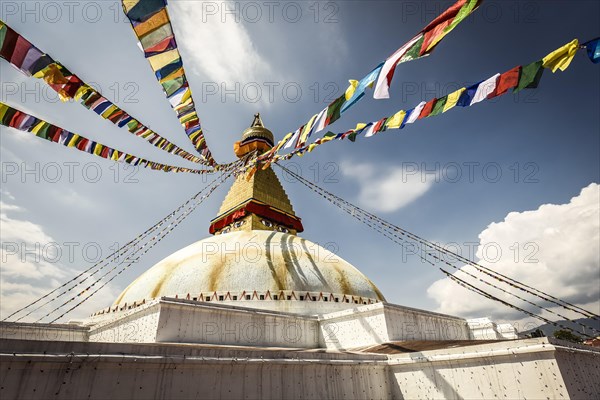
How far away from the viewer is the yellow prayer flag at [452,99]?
6.29 meters

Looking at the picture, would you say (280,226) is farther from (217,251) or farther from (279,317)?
(279,317)

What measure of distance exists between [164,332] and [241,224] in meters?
8.62

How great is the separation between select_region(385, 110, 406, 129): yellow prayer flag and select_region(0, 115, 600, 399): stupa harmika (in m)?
4.81

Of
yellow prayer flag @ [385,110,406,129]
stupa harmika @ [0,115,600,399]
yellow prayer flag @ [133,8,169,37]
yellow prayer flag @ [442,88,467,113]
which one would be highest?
yellow prayer flag @ [133,8,169,37]

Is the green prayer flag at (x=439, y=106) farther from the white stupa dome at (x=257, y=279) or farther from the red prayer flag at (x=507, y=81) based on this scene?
the white stupa dome at (x=257, y=279)

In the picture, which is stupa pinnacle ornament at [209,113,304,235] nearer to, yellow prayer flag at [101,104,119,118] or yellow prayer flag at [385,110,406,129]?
yellow prayer flag at [101,104,119,118]

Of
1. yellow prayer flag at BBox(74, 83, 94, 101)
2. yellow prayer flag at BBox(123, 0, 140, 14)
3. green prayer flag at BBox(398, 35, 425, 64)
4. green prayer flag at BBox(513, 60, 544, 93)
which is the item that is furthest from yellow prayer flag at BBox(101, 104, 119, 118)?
green prayer flag at BBox(513, 60, 544, 93)

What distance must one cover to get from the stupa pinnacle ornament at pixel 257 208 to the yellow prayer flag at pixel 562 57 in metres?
11.9

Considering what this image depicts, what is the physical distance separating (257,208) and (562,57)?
12873mm

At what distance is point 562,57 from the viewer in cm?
475

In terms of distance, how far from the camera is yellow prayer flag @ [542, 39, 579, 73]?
467 centimetres

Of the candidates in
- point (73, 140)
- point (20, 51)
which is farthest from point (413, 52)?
point (73, 140)

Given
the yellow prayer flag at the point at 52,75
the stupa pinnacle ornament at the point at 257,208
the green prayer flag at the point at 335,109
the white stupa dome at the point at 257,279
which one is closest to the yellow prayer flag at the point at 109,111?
the yellow prayer flag at the point at 52,75

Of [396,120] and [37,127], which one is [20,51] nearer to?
[37,127]
